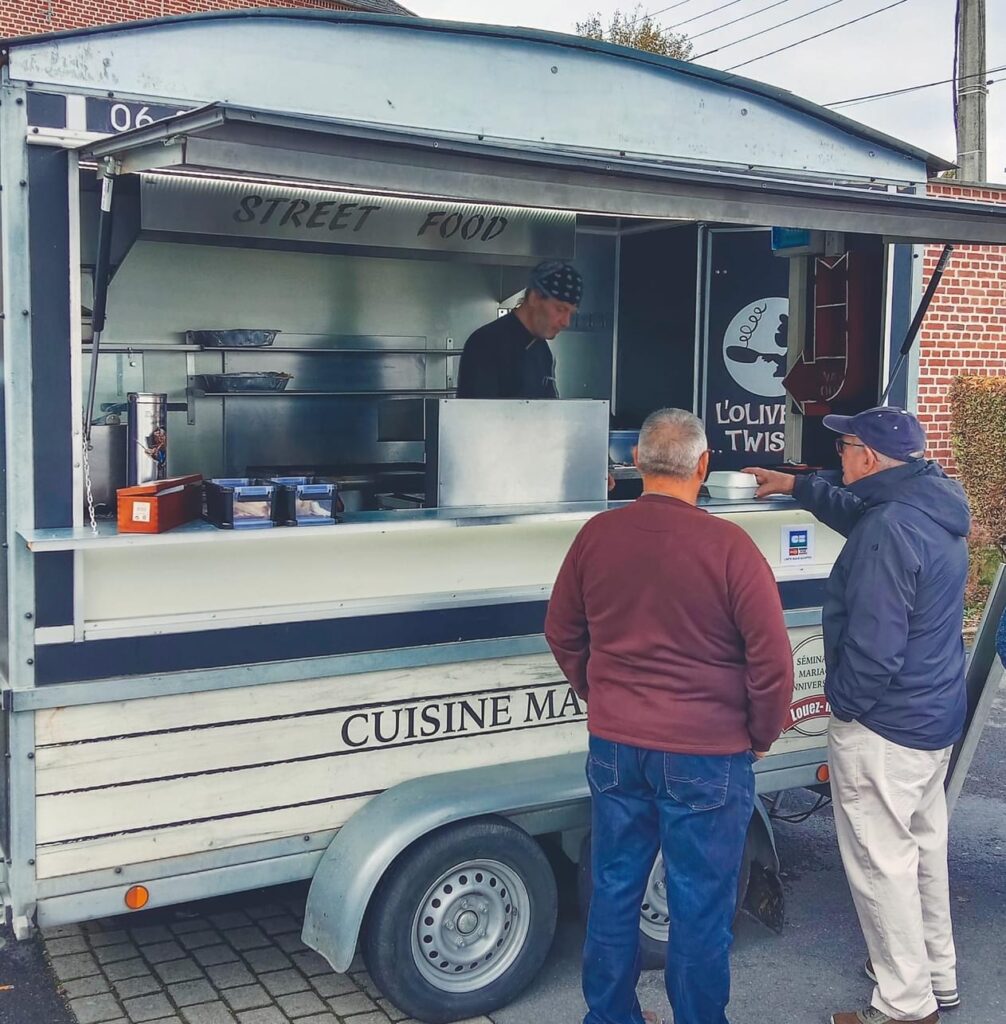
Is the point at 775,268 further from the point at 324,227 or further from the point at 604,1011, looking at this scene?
the point at 604,1011

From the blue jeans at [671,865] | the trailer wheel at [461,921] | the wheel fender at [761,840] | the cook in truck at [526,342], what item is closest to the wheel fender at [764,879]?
the wheel fender at [761,840]

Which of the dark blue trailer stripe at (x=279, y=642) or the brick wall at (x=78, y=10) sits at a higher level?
the brick wall at (x=78, y=10)

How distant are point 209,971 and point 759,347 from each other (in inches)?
141

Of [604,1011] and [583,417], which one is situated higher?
[583,417]

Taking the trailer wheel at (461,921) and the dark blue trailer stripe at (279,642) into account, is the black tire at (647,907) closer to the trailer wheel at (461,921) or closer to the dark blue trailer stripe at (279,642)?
the trailer wheel at (461,921)

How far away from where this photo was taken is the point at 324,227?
16.3 feet

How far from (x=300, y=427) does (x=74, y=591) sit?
123 inches

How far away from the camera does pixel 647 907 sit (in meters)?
3.96

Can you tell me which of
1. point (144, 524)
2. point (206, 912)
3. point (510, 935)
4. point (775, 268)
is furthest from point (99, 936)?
point (775, 268)

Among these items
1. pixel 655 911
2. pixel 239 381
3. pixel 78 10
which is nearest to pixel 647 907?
pixel 655 911

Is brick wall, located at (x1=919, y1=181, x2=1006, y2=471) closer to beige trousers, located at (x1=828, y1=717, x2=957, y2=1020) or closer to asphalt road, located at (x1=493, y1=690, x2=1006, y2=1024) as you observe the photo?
asphalt road, located at (x1=493, y1=690, x2=1006, y2=1024)

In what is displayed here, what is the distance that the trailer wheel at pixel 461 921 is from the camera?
351 centimetres

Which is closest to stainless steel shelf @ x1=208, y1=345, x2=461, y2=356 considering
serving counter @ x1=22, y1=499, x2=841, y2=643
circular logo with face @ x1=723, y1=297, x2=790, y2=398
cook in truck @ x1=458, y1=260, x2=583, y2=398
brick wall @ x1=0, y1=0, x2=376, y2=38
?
cook in truck @ x1=458, y1=260, x2=583, y2=398

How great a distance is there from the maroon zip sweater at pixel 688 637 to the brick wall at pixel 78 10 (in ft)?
51.0
